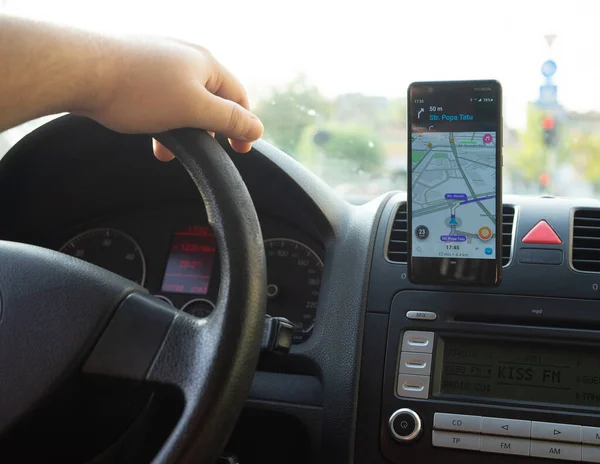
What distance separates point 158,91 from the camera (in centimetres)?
Answer: 88

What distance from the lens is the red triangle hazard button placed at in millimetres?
1215

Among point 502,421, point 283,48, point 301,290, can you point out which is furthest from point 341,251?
point 283,48

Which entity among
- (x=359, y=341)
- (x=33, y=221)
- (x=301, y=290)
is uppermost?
(x=33, y=221)

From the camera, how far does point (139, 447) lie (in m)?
0.89

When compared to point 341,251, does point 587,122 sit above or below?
above

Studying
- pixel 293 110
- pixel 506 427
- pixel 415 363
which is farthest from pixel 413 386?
pixel 293 110

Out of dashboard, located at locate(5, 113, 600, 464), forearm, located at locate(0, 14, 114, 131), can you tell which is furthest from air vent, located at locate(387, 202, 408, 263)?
forearm, located at locate(0, 14, 114, 131)

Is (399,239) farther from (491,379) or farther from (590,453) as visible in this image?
(590,453)

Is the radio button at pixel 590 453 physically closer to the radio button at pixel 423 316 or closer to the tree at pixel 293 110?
the radio button at pixel 423 316

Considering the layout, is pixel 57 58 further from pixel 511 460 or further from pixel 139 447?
pixel 511 460

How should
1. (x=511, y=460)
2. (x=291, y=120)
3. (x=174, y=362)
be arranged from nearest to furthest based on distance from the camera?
1. (x=174, y=362)
2. (x=511, y=460)
3. (x=291, y=120)

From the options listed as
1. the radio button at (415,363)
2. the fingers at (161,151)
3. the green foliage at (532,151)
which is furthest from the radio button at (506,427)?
the fingers at (161,151)

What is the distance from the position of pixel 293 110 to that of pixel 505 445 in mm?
805

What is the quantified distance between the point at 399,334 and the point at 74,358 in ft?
1.73
